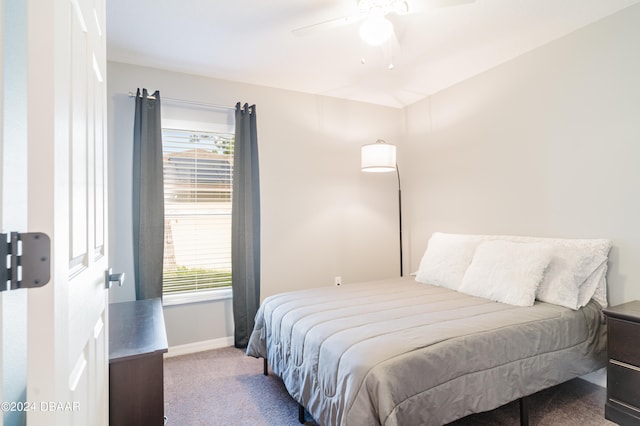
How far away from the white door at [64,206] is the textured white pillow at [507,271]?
2428 mm

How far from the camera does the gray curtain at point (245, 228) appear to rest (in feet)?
10.5

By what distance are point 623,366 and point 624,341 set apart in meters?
0.15

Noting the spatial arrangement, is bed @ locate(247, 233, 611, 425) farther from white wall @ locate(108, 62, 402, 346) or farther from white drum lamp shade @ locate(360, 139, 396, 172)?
white drum lamp shade @ locate(360, 139, 396, 172)

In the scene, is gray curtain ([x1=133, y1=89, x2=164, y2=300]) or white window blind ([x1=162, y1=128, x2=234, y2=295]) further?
white window blind ([x1=162, y1=128, x2=234, y2=295])

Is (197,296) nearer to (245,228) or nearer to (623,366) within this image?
(245,228)

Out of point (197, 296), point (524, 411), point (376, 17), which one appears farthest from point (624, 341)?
point (197, 296)

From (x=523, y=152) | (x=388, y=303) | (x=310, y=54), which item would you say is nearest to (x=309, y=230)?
(x=388, y=303)

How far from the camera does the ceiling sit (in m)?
2.21

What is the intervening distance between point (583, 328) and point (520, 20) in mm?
2170

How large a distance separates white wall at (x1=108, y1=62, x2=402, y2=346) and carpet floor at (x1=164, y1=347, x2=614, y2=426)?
2.07ft

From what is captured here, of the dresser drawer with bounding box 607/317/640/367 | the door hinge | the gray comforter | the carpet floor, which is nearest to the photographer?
the door hinge

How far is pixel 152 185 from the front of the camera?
2.92 meters

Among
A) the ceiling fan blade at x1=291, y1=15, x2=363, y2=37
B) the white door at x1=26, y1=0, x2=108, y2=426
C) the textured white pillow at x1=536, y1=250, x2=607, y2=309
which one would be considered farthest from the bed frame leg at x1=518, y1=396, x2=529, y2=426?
the ceiling fan blade at x1=291, y1=15, x2=363, y2=37

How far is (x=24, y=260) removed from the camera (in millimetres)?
547
